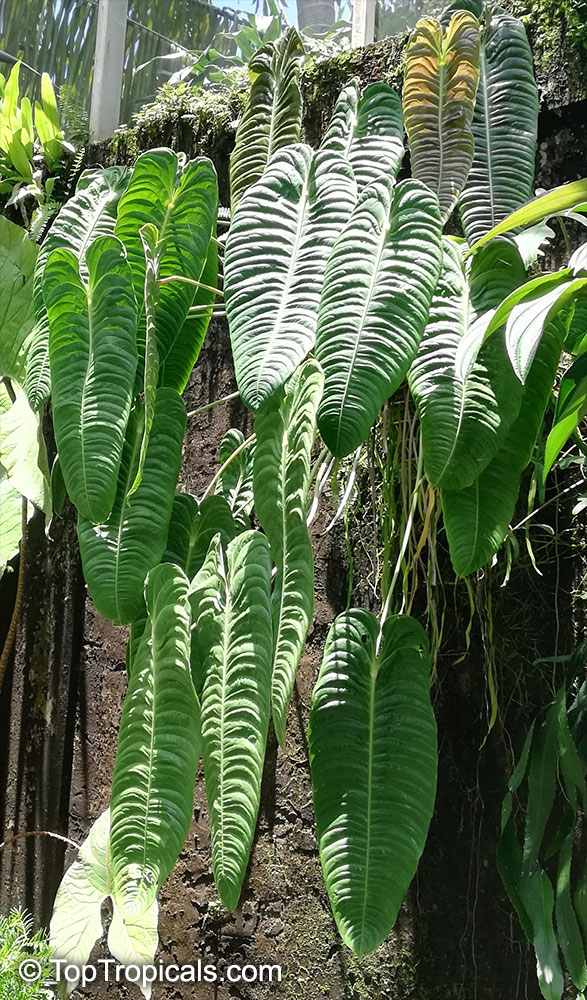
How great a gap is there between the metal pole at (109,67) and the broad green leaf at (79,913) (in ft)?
5.65

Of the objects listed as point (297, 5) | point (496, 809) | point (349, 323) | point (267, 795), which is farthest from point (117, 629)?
point (297, 5)

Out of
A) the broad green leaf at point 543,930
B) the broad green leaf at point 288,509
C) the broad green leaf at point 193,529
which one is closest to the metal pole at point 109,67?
the broad green leaf at point 193,529

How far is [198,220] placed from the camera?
1.16 meters

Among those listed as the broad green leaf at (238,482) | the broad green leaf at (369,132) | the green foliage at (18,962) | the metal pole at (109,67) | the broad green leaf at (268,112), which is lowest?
the green foliage at (18,962)

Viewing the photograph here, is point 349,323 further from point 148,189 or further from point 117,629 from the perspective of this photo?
point 117,629

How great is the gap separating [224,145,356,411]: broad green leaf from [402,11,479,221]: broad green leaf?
0.15 metres

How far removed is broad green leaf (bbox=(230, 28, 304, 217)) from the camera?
A: 4.25ft

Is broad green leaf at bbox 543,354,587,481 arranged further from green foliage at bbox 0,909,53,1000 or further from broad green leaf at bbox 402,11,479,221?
green foliage at bbox 0,909,53,1000

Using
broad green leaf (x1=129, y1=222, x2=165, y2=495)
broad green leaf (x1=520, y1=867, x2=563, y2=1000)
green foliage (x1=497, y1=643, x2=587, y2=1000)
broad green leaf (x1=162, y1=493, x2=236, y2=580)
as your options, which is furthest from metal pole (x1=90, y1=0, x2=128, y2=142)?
broad green leaf (x1=520, y1=867, x2=563, y2=1000)

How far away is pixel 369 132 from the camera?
1.21 m

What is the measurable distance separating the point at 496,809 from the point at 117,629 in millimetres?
950

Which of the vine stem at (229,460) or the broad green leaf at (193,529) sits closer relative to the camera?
the broad green leaf at (193,529)

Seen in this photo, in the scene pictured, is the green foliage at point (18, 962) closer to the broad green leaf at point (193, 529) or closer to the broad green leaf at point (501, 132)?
the broad green leaf at point (193, 529)

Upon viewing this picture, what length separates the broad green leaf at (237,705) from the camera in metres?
0.87
